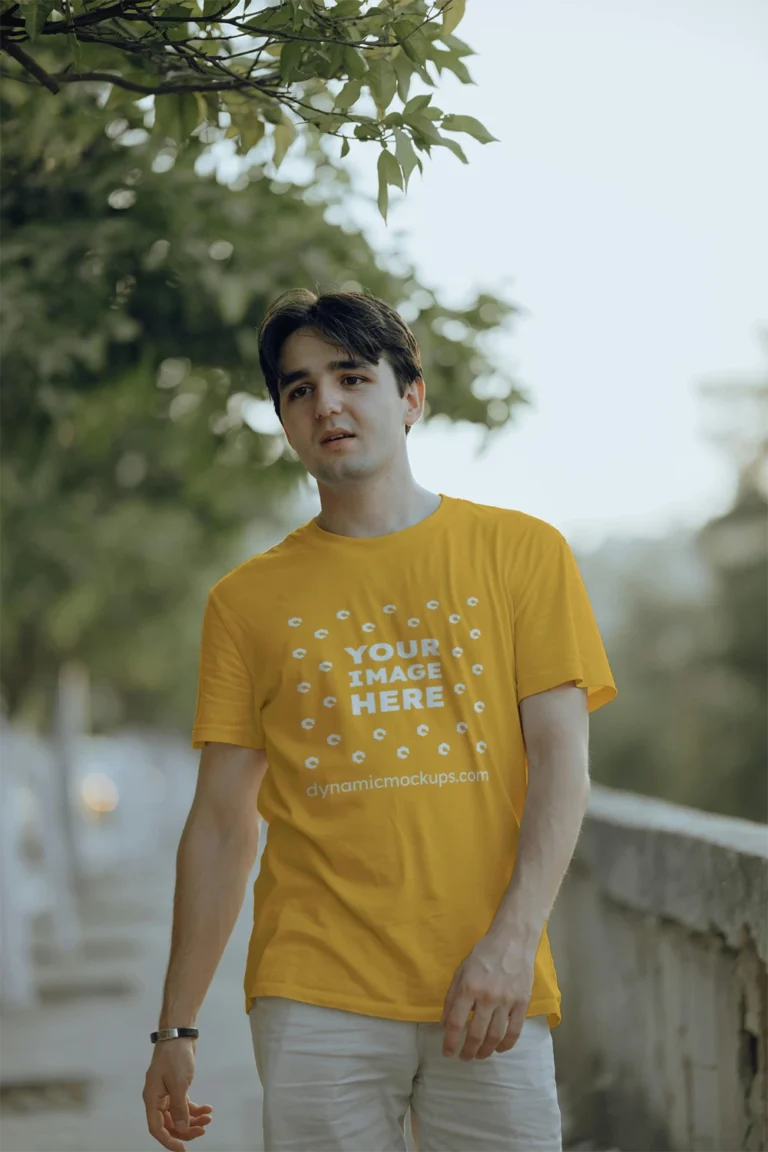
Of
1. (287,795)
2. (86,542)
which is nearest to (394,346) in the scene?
(287,795)

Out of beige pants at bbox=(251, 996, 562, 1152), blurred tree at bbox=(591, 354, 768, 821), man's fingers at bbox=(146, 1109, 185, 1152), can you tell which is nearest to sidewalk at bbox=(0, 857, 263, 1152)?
man's fingers at bbox=(146, 1109, 185, 1152)

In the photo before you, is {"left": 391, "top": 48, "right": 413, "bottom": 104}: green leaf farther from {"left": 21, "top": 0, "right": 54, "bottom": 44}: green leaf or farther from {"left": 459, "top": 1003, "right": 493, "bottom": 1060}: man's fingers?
{"left": 459, "top": 1003, "right": 493, "bottom": 1060}: man's fingers

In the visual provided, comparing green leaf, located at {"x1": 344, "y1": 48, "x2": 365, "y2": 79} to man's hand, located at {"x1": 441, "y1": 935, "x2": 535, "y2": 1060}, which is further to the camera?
green leaf, located at {"x1": 344, "y1": 48, "x2": 365, "y2": 79}

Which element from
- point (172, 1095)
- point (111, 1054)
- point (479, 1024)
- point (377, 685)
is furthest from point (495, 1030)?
point (111, 1054)

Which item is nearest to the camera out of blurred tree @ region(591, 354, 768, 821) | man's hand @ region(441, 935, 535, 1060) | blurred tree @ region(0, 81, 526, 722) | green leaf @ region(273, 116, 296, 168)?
man's hand @ region(441, 935, 535, 1060)

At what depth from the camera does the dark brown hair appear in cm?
281

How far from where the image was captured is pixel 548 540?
2721 mm

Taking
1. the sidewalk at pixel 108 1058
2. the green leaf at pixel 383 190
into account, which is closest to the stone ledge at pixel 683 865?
the sidewalk at pixel 108 1058

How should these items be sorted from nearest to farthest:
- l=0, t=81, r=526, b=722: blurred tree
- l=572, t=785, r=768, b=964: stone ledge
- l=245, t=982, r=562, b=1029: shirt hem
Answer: l=245, t=982, r=562, b=1029: shirt hem → l=572, t=785, r=768, b=964: stone ledge → l=0, t=81, r=526, b=722: blurred tree

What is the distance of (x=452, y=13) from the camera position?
8.79 ft

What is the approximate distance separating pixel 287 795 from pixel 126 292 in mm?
3165

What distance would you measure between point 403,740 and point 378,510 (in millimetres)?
449

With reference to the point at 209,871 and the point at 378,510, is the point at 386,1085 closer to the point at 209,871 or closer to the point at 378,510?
the point at 209,871

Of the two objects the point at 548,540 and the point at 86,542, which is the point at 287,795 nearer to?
the point at 548,540
